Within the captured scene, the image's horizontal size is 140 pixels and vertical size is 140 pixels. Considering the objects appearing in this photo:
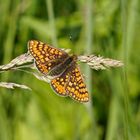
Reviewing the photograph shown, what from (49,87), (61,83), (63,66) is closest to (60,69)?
(63,66)

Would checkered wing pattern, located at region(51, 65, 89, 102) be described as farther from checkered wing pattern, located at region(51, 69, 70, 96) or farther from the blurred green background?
the blurred green background

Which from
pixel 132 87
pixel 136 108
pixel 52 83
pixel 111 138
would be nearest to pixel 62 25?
pixel 132 87

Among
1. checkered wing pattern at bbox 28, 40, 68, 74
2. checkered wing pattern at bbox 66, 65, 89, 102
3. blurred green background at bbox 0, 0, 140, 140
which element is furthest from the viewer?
blurred green background at bbox 0, 0, 140, 140

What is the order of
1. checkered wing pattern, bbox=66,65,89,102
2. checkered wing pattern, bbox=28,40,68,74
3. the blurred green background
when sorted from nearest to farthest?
1. checkered wing pattern, bbox=66,65,89,102
2. checkered wing pattern, bbox=28,40,68,74
3. the blurred green background

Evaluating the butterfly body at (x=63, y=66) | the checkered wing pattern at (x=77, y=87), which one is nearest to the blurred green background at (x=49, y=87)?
the butterfly body at (x=63, y=66)

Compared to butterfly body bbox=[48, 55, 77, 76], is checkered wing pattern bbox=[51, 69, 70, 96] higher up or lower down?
lower down

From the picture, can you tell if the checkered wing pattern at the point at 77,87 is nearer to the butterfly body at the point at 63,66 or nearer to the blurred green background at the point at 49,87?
the butterfly body at the point at 63,66

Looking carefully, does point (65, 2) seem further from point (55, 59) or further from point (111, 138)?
point (55, 59)

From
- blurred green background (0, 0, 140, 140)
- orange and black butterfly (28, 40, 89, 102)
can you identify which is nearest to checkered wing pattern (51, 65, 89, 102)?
orange and black butterfly (28, 40, 89, 102)
